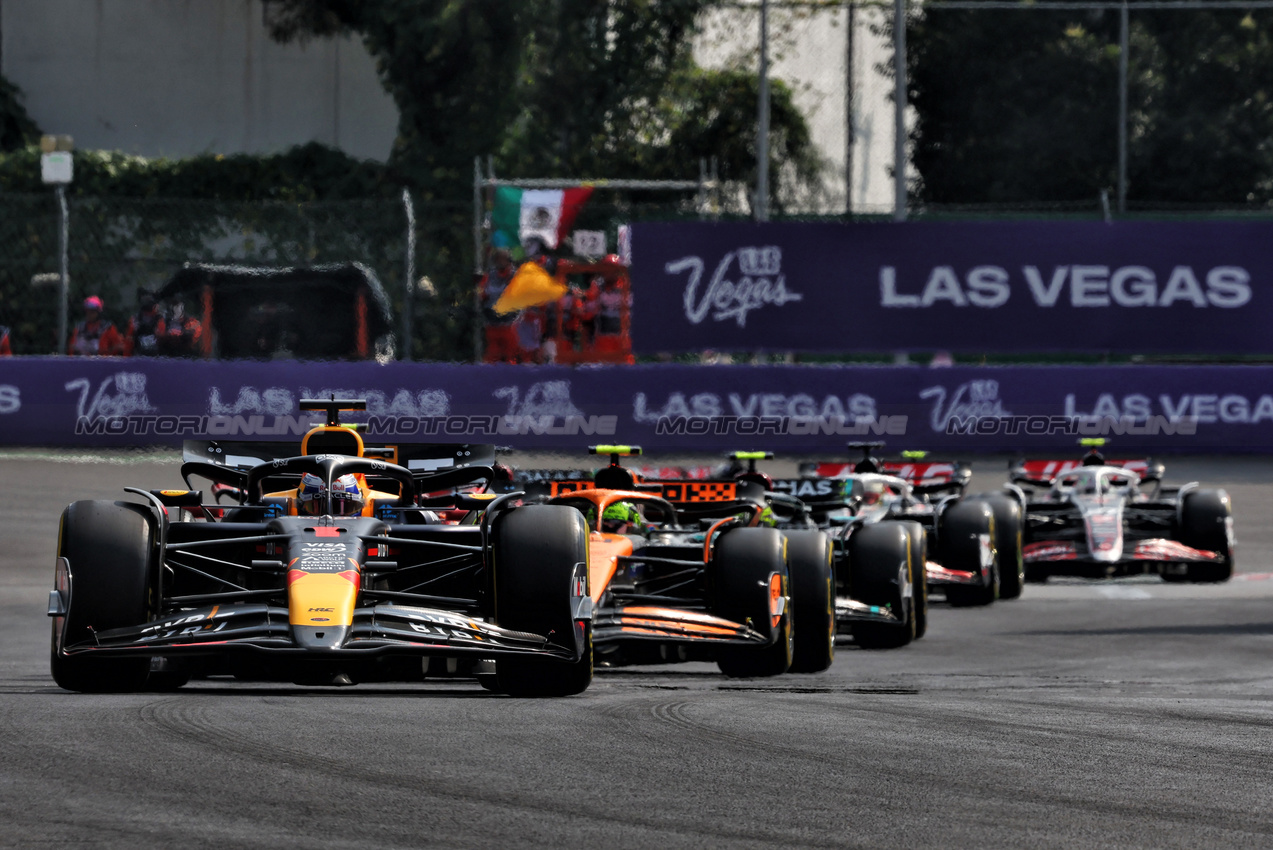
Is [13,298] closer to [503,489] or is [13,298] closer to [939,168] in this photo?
[503,489]

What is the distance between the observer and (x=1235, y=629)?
13.7 metres

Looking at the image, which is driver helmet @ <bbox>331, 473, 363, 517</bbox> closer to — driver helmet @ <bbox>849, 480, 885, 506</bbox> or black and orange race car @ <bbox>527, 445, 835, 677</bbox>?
black and orange race car @ <bbox>527, 445, 835, 677</bbox>

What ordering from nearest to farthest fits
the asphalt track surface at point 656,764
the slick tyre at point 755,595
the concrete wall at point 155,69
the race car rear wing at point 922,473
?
1. the asphalt track surface at point 656,764
2. the slick tyre at point 755,595
3. the race car rear wing at point 922,473
4. the concrete wall at point 155,69

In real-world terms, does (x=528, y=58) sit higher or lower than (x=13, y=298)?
higher

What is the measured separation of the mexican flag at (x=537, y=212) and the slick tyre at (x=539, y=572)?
1447cm

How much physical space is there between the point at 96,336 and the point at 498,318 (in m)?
4.21

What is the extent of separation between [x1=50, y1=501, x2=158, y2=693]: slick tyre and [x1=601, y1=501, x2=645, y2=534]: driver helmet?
12.0 feet

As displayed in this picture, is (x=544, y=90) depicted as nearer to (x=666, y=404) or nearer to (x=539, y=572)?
(x=666, y=404)

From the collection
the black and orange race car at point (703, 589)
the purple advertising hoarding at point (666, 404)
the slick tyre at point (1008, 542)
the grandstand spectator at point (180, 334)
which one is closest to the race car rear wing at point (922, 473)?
the slick tyre at point (1008, 542)

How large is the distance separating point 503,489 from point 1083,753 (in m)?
7.06

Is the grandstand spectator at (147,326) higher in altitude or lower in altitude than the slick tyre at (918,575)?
higher

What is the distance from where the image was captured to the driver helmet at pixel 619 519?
38.1ft

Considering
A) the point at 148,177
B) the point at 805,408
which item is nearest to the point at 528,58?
the point at 148,177

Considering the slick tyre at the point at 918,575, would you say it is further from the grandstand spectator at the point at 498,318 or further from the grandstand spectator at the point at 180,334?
the grandstand spectator at the point at 180,334
